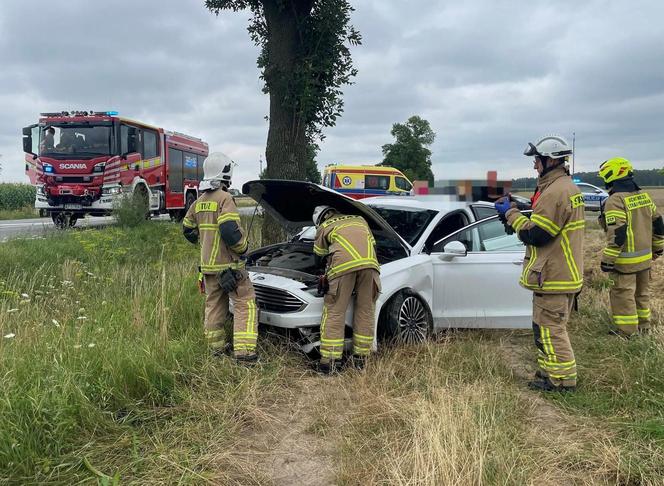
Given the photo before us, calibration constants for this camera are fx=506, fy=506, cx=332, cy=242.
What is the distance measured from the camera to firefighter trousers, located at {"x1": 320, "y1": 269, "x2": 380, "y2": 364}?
4074mm

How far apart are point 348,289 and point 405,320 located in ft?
2.49

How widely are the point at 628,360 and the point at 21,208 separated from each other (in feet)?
89.2

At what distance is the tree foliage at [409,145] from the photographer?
44.4m

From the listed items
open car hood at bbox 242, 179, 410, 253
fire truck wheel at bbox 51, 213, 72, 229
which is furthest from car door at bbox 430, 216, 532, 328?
fire truck wheel at bbox 51, 213, 72, 229

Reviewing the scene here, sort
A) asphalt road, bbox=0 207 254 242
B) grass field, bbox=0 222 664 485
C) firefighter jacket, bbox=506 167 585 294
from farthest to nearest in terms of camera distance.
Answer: asphalt road, bbox=0 207 254 242 → firefighter jacket, bbox=506 167 585 294 → grass field, bbox=0 222 664 485

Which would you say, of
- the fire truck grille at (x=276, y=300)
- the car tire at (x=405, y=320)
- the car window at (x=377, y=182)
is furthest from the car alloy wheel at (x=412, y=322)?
the car window at (x=377, y=182)

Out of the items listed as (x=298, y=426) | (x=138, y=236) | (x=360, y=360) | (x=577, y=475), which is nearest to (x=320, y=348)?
(x=360, y=360)

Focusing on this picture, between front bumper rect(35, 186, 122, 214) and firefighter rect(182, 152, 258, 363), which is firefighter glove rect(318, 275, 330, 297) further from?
front bumper rect(35, 186, 122, 214)

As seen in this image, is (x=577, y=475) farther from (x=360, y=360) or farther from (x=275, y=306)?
(x=275, y=306)

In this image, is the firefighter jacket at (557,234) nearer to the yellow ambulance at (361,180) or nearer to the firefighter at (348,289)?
the firefighter at (348,289)

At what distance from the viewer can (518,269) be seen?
16.2 feet

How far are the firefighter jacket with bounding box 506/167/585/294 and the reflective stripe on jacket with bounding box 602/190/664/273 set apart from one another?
1.60m

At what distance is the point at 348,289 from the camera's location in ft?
13.5

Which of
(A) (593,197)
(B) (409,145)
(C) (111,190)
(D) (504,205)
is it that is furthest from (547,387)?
(B) (409,145)
